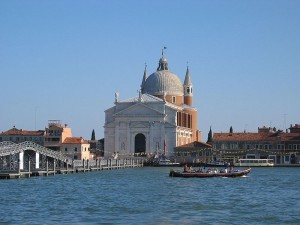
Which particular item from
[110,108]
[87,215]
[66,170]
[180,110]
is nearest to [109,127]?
[110,108]

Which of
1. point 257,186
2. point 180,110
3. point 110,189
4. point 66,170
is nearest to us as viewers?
point 110,189

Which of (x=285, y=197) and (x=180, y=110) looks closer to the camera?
(x=285, y=197)

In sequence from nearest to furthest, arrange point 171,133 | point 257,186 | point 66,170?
point 257,186 < point 66,170 < point 171,133

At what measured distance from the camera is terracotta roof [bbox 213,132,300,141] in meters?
109

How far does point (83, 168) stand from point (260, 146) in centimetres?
3673

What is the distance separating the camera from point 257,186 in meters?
55.8

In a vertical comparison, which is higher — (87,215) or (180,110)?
(180,110)

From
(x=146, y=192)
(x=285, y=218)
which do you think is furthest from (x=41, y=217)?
(x=146, y=192)

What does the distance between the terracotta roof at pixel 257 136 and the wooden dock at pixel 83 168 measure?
11.9 metres

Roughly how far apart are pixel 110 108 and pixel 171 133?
34.2 ft

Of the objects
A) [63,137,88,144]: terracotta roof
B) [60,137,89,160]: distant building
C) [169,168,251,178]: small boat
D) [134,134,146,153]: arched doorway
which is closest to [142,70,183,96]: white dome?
[134,134,146,153]: arched doorway

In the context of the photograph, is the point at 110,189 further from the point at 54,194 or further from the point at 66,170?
the point at 66,170

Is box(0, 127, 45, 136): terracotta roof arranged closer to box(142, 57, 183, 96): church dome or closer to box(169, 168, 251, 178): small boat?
box(142, 57, 183, 96): church dome

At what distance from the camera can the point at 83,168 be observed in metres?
79.8
